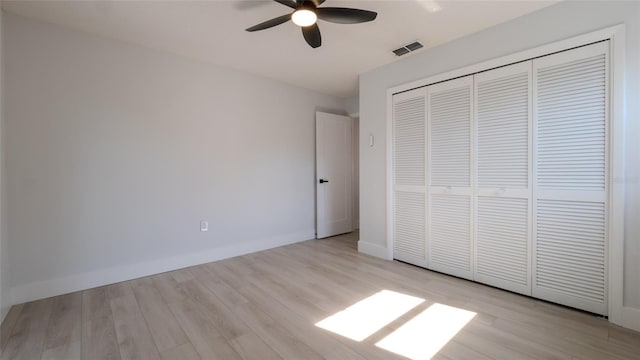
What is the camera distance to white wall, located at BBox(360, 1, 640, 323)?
1.85 metres

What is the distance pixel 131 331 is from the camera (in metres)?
1.88

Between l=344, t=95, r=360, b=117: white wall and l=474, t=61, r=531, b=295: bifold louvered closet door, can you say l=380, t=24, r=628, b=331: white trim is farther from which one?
l=344, t=95, r=360, b=117: white wall

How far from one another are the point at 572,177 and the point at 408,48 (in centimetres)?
193

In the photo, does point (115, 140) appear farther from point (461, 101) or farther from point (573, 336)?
point (573, 336)

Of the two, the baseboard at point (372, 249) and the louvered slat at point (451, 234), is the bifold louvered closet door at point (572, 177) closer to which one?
the louvered slat at point (451, 234)

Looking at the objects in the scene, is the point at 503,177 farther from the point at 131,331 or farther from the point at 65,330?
the point at 65,330

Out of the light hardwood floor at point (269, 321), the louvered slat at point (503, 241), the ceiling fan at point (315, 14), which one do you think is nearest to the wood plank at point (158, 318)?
the light hardwood floor at point (269, 321)

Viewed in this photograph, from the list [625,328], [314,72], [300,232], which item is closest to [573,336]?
[625,328]

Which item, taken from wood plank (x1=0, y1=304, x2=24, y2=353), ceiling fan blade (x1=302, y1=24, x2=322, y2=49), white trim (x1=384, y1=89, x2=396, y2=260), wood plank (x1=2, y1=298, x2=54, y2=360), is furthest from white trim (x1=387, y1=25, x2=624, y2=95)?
wood plank (x1=0, y1=304, x2=24, y2=353)

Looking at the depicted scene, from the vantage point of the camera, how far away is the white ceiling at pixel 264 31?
2.16m

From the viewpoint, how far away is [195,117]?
127 inches

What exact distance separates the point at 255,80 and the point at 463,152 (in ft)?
9.24

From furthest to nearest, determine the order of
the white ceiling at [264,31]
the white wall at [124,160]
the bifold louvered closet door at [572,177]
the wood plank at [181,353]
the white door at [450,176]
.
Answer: the white door at [450,176], the white wall at [124,160], the white ceiling at [264,31], the bifold louvered closet door at [572,177], the wood plank at [181,353]

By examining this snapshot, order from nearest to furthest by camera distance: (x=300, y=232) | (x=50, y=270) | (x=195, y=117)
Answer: (x=50, y=270)
(x=195, y=117)
(x=300, y=232)
